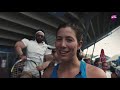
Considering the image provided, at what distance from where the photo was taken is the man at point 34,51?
173 centimetres

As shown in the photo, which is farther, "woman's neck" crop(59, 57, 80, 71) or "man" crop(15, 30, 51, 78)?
"man" crop(15, 30, 51, 78)

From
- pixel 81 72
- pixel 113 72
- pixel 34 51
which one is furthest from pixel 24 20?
pixel 113 72

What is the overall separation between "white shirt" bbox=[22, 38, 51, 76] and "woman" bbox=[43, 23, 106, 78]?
22 cm

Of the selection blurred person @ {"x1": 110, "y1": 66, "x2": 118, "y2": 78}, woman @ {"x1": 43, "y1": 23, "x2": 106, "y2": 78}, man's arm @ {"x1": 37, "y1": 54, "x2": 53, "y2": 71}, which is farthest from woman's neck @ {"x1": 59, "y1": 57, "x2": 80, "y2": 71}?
blurred person @ {"x1": 110, "y1": 66, "x2": 118, "y2": 78}

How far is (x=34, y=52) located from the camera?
1768 millimetres

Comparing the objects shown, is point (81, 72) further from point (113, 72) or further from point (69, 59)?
point (113, 72)

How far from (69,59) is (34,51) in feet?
1.35

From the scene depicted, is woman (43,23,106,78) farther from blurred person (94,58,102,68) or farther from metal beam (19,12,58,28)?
metal beam (19,12,58,28)

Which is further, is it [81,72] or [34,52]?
[34,52]

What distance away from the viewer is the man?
173cm

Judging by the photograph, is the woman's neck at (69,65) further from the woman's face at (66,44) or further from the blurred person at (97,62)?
the blurred person at (97,62)

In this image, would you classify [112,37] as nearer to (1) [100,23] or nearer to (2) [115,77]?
(1) [100,23]
